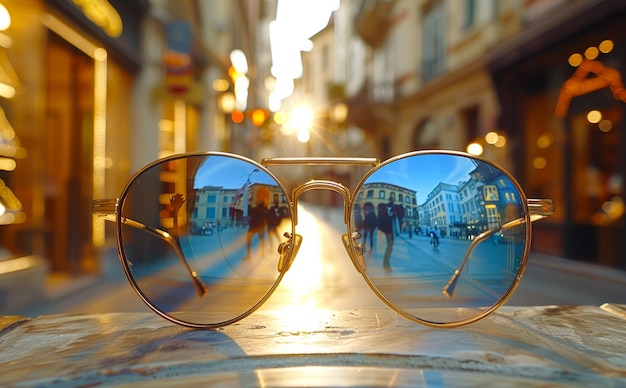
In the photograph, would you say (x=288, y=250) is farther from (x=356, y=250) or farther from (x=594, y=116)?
(x=594, y=116)

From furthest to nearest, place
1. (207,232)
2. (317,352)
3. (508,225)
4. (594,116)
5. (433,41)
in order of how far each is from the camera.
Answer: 1. (433,41)
2. (594,116)
3. (207,232)
4. (508,225)
5. (317,352)

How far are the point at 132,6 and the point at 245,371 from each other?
8.07m

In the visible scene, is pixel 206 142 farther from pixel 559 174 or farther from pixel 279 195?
pixel 279 195

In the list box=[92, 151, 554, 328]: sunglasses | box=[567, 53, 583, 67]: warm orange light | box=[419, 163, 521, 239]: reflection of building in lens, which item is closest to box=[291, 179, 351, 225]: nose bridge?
box=[92, 151, 554, 328]: sunglasses

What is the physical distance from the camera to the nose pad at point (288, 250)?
4.43ft

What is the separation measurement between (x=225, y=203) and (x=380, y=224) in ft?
1.19

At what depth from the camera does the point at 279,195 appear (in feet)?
4.47

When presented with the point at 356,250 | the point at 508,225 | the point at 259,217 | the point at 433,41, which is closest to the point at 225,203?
the point at 259,217

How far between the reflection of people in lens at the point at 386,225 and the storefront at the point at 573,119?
673cm

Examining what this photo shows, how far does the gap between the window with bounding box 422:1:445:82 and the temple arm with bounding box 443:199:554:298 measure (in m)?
13.8

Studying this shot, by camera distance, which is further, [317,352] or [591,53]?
[591,53]

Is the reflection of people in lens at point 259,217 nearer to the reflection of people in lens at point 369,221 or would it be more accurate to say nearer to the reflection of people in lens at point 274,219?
the reflection of people in lens at point 274,219

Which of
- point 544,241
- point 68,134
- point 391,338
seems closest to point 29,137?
point 68,134

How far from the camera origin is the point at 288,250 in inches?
53.3
